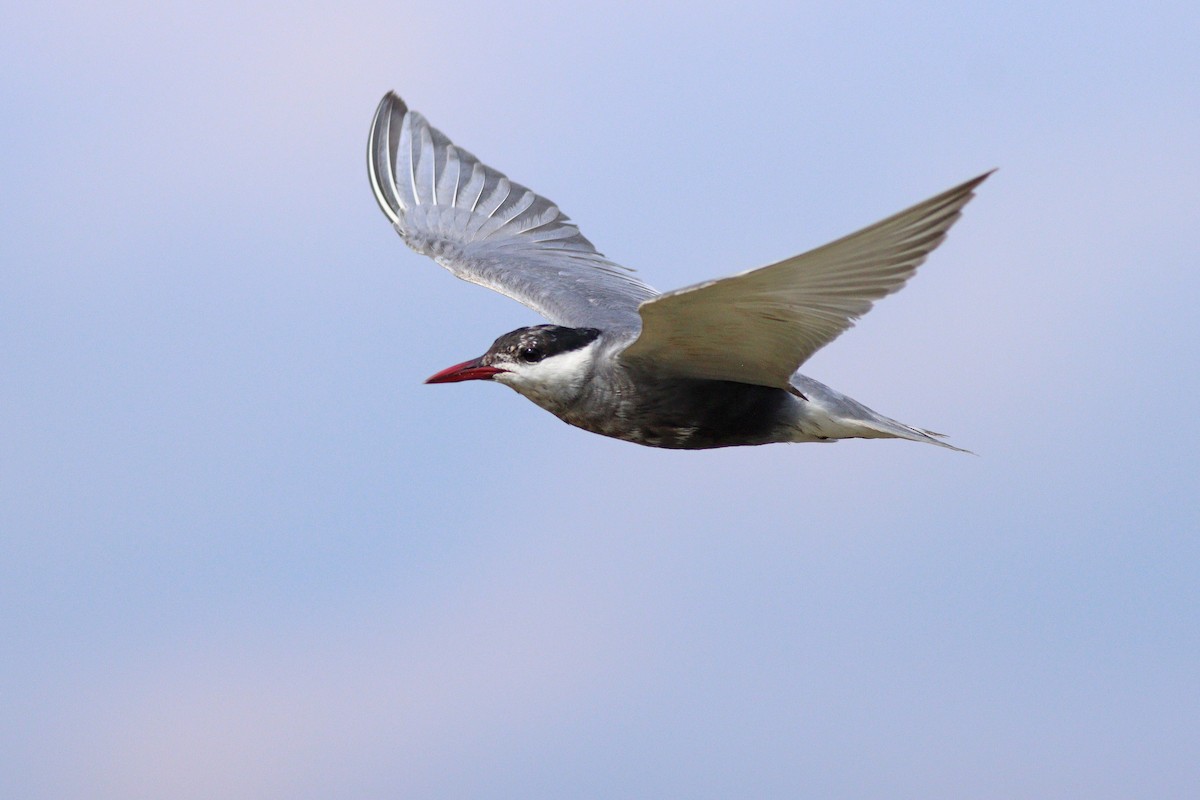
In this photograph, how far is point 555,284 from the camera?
8070 mm

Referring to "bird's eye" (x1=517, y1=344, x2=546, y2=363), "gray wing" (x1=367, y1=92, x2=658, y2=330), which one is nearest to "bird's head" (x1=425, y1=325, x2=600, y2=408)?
"bird's eye" (x1=517, y1=344, x2=546, y2=363)

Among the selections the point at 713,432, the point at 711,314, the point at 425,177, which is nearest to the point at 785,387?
the point at 713,432

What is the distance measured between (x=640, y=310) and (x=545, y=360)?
1.02 meters

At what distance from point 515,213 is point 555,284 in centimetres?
112

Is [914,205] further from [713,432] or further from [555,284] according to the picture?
[555,284]

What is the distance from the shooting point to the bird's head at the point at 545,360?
654cm

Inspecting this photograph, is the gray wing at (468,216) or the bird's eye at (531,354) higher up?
the gray wing at (468,216)

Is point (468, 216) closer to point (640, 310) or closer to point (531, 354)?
point (531, 354)

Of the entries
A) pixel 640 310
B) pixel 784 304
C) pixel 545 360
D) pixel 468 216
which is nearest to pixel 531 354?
pixel 545 360

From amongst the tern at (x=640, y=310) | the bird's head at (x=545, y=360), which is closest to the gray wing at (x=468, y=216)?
the tern at (x=640, y=310)

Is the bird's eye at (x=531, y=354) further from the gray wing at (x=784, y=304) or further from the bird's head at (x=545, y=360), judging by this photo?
the gray wing at (x=784, y=304)

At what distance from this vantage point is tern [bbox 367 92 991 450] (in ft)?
17.2

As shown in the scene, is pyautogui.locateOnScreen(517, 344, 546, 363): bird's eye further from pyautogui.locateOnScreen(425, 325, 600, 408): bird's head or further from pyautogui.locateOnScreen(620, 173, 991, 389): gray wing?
pyautogui.locateOnScreen(620, 173, 991, 389): gray wing

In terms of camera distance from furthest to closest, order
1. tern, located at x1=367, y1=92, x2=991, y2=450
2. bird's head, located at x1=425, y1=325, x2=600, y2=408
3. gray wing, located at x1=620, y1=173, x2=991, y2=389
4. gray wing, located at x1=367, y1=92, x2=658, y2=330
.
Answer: gray wing, located at x1=367, y1=92, x2=658, y2=330 → bird's head, located at x1=425, y1=325, x2=600, y2=408 → tern, located at x1=367, y1=92, x2=991, y2=450 → gray wing, located at x1=620, y1=173, x2=991, y2=389
